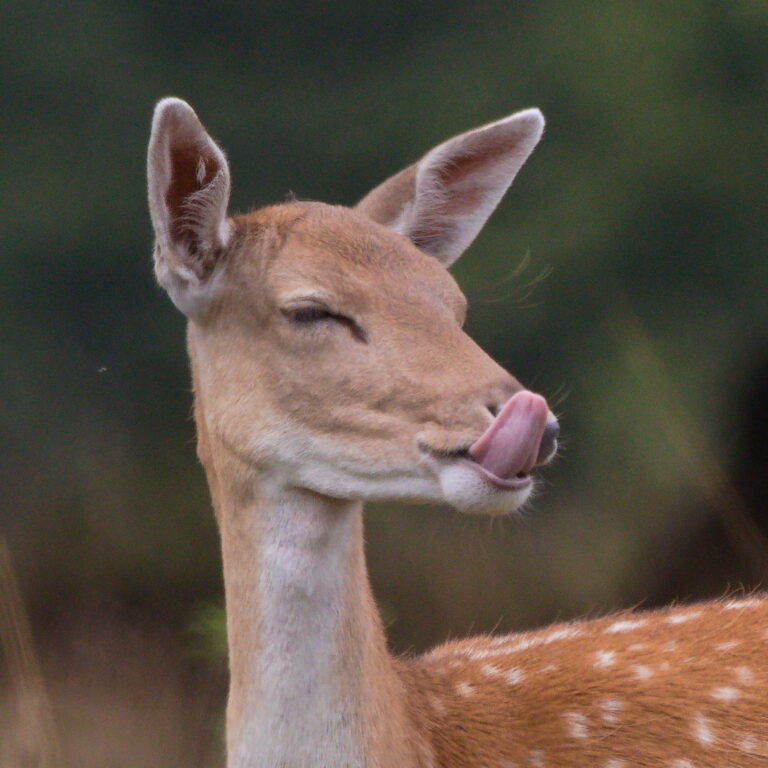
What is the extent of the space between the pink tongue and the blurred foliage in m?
2.28

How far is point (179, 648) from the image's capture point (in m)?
4.79

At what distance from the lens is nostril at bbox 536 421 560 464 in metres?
2.60

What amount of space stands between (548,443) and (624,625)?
1.23 metres

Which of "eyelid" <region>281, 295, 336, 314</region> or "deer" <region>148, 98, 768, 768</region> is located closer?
"deer" <region>148, 98, 768, 768</region>

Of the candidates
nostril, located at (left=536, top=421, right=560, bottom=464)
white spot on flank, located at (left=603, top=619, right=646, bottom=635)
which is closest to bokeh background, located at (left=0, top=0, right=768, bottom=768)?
white spot on flank, located at (left=603, top=619, right=646, bottom=635)

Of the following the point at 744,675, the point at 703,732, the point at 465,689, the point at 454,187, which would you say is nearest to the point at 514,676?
the point at 465,689

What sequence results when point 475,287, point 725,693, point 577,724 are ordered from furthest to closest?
point 475,287, point 725,693, point 577,724

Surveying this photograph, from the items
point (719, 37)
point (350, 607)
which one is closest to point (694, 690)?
point (350, 607)

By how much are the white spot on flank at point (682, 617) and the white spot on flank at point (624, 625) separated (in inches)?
2.7

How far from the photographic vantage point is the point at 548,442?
8.57 feet

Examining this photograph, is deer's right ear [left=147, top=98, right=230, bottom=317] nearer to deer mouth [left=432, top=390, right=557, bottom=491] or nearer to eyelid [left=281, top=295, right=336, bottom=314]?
eyelid [left=281, top=295, right=336, bottom=314]

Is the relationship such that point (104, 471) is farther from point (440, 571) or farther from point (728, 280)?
point (728, 280)

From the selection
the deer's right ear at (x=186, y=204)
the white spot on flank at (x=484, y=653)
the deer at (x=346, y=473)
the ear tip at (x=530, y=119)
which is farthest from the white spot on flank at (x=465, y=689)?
the ear tip at (x=530, y=119)

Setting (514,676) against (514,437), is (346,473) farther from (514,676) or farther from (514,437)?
(514,676)
